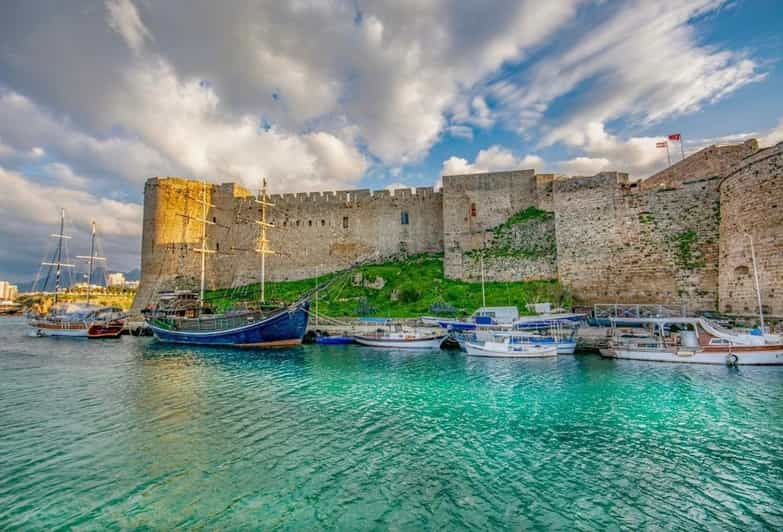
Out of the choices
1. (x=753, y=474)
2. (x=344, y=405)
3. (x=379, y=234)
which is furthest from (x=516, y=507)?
(x=379, y=234)

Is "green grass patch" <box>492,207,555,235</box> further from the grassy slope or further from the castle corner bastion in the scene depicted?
the grassy slope

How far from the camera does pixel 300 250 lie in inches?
1470

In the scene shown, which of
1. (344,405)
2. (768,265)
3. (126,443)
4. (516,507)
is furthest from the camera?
(768,265)

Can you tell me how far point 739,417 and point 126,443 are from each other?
45.8 feet

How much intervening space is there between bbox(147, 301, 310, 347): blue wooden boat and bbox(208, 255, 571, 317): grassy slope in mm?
4577

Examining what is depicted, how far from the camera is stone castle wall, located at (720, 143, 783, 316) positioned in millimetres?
16703

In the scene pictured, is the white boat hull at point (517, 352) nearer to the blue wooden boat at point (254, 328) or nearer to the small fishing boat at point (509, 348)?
the small fishing boat at point (509, 348)

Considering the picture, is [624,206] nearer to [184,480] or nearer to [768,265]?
[768,265]

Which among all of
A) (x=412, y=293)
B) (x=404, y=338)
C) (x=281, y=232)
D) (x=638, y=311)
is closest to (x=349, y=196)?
(x=281, y=232)

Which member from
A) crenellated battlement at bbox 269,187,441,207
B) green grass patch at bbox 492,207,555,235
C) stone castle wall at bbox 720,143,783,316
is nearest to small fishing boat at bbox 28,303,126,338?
crenellated battlement at bbox 269,187,441,207

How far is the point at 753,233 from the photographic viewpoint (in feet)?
59.4

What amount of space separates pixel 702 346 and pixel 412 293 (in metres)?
17.0

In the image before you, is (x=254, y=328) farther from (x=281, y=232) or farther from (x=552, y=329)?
(x=552, y=329)

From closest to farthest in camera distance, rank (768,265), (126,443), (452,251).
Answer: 1. (126,443)
2. (768,265)
3. (452,251)
